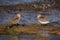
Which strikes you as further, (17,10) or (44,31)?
(17,10)

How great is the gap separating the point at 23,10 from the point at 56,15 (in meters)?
0.73

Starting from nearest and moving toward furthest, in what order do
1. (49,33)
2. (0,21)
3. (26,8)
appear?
(49,33), (0,21), (26,8)

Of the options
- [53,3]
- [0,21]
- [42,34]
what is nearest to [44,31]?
[42,34]

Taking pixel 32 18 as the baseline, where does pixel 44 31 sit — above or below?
above

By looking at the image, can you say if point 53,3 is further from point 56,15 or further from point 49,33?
point 49,33

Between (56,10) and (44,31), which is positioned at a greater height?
(44,31)

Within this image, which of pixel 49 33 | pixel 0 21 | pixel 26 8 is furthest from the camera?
pixel 26 8

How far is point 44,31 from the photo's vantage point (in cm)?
209

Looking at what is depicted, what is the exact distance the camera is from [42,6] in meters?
4.11

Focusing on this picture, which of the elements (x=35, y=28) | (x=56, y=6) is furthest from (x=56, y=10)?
(x=35, y=28)

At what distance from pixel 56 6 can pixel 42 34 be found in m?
2.13

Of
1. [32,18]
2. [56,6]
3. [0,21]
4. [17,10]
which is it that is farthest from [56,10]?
[0,21]

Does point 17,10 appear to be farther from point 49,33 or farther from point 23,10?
point 49,33

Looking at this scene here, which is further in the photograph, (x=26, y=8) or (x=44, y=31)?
(x=26, y=8)
